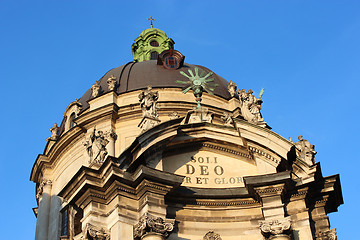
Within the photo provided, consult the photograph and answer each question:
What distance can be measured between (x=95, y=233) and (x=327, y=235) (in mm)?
7348

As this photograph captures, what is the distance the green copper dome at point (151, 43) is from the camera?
3909 cm

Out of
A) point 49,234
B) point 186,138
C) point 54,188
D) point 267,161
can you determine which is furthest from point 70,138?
point 267,161

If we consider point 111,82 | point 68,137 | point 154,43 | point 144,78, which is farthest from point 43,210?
point 154,43

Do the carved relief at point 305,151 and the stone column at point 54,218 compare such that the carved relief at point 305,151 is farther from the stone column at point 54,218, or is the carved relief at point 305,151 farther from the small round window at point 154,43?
the small round window at point 154,43

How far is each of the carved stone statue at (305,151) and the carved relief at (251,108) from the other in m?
1.55

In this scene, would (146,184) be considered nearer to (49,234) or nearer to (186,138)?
(186,138)

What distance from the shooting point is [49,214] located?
27625mm

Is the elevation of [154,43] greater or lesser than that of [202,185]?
greater

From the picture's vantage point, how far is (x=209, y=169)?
19188 millimetres

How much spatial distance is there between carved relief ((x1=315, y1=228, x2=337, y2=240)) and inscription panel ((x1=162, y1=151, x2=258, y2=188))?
2940mm

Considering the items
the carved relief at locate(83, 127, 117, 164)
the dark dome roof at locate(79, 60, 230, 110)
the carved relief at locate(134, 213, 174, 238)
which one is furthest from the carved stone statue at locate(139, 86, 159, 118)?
the dark dome roof at locate(79, 60, 230, 110)

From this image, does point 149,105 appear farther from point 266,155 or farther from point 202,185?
point 266,155

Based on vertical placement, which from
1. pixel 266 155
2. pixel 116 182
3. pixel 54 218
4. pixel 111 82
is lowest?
pixel 116 182

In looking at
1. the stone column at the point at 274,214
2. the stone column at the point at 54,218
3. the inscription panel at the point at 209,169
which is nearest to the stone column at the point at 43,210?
the stone column at the point at 54,218
